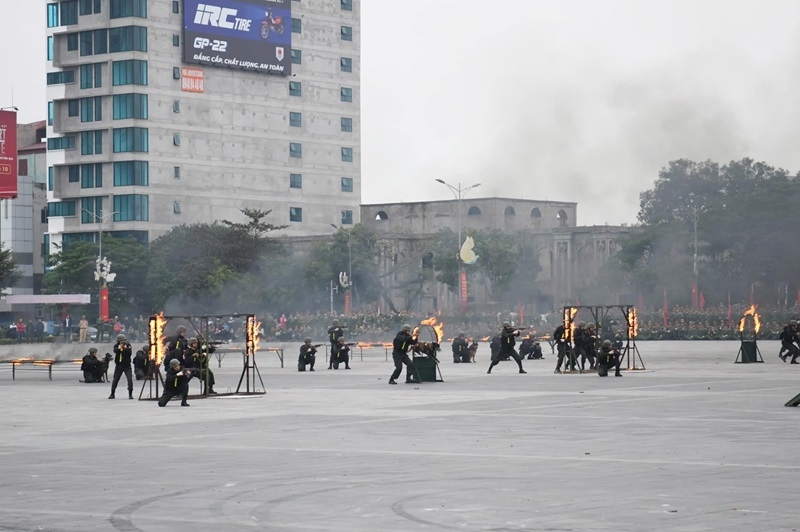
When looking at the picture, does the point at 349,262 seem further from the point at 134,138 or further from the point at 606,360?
the point at 606,360

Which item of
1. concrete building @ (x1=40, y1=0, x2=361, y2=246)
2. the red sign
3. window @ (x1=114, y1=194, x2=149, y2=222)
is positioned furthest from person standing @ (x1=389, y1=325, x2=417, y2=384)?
window @ (x1=114, y1=194, x2=149, y2=222)

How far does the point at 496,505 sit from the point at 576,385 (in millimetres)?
25567

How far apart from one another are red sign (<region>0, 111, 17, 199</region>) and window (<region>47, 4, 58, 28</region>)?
53939 millimetres

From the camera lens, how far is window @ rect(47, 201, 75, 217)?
135875 mm

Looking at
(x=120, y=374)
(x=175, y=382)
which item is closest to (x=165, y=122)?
(x=120, y=374)

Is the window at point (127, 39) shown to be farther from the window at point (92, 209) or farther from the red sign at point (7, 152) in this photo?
the red sign at point (7, 152)

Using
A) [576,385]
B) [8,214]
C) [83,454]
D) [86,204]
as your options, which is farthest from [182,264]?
[83,454]

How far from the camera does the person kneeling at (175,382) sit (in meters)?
33.3

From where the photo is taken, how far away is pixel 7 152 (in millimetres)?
83438

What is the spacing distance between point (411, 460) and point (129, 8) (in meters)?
117

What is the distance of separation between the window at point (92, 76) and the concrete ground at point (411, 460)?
98.0m

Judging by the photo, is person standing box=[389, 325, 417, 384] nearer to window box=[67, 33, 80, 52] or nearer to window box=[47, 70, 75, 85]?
window box=[47, 70, 75, 85]

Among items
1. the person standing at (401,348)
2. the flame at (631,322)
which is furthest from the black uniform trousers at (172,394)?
the flame at (631,322)

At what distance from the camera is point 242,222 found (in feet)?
465
